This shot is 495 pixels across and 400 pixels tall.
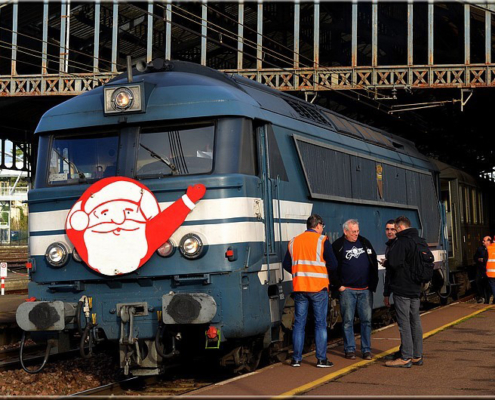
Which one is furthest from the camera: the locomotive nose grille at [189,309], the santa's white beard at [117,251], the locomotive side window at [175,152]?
the locomotive side window at [175,152]

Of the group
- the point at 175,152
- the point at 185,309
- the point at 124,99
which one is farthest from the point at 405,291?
the point at 124,99

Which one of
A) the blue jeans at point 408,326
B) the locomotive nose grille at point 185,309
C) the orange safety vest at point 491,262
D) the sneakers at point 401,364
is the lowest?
the sneakers at point 401,364

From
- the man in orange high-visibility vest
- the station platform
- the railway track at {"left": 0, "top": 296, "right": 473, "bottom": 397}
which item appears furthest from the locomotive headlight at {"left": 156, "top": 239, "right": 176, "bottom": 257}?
the man in orange high-visibility vest

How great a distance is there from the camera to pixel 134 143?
9242mm

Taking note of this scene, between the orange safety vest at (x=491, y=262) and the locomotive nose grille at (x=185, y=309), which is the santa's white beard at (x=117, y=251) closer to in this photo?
the locomotive nose grille at (x=185, y=309)

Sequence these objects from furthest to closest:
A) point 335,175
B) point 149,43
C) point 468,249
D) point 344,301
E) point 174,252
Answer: point 149,43 → point 468,249 → point 335,175 → point 344,301 → point 174,252

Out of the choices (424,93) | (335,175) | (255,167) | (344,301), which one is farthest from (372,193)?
(424,93)

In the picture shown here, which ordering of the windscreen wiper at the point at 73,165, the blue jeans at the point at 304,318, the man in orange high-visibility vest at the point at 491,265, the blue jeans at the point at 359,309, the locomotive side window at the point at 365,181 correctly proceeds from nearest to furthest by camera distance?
the windscreen wiper at the point at 73,165
the blue jeans at the point at 304,318
the blue jeans at the point at 359,309
the locomotive side window at the point at 365,181
the man in orange high-visibility vest at the point at 491,265

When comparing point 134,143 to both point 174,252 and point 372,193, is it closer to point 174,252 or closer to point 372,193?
point 174,252

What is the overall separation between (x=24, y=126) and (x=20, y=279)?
7535 mm

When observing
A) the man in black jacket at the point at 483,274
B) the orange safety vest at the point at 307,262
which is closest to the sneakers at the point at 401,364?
the orange safety vest at the point at 307,262

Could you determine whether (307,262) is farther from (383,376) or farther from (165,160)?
(165,160)

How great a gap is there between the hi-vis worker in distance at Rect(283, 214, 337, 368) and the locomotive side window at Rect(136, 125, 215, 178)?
1.64 m

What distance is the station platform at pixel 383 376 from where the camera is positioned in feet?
26.6
